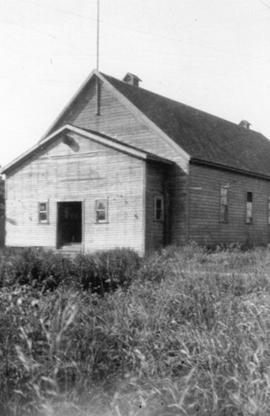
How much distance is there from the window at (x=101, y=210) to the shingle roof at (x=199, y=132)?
4415mm

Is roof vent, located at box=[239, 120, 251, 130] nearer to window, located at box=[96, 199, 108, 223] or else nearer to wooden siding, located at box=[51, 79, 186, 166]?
wooden siding, located at box=[51, 79, 186, 166]

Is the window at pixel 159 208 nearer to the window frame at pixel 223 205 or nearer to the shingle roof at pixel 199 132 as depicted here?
the shingle roof at pixel 199 132

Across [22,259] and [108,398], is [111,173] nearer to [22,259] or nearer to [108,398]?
[22,259]

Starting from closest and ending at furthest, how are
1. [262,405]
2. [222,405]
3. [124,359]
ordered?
[262,405], [222,405], [124,359]

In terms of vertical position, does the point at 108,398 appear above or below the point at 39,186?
below

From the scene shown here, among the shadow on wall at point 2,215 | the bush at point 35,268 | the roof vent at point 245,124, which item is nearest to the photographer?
the bush at point 35,268

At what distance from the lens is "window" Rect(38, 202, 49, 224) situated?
25553 millimetres

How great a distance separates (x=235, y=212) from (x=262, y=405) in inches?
958

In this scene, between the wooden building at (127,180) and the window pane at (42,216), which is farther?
the window pane at (42,216)

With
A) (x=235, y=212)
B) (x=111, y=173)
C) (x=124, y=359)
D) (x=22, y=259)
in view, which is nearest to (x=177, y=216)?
(x=111, y=173)

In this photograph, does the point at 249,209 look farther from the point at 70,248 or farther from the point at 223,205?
the point at 70,248

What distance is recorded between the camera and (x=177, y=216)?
23.7 m

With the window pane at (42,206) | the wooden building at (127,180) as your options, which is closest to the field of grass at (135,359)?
the wooden building at (127,180)

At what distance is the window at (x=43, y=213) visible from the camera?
2555cm
